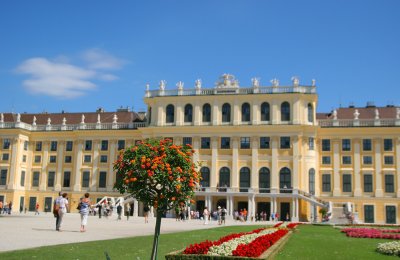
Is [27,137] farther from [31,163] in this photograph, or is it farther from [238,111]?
[238,111]

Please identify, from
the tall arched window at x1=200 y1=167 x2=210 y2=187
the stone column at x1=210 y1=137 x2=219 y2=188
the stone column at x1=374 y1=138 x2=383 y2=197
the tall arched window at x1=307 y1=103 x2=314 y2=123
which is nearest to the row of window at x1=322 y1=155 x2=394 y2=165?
the stone column at x1=374 y1=138 x2=383 y2=197

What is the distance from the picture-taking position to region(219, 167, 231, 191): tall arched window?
199 feet

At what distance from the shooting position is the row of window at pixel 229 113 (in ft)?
199

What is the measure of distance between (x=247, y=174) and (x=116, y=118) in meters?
20.9

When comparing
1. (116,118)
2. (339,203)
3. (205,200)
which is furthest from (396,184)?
(116,118)

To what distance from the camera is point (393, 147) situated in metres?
58.8

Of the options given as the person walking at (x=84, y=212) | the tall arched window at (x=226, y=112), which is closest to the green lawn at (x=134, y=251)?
the person walking at (x=84, y=212)

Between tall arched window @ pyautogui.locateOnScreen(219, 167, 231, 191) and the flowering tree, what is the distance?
48913 mm

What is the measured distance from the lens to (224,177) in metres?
61.0

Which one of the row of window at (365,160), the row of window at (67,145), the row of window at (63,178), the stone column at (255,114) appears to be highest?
the stone column at (255,114)

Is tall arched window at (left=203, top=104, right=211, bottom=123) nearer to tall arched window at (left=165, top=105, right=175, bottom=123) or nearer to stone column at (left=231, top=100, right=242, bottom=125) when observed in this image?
stone column at (left=231, top=100, right=242, bottom=125)

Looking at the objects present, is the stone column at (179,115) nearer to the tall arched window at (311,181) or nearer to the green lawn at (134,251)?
the tall arched window at (311,181)

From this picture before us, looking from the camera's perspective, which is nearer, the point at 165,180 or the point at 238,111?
the point at 165,180

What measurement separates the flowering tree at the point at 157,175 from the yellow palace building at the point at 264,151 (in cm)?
4402
